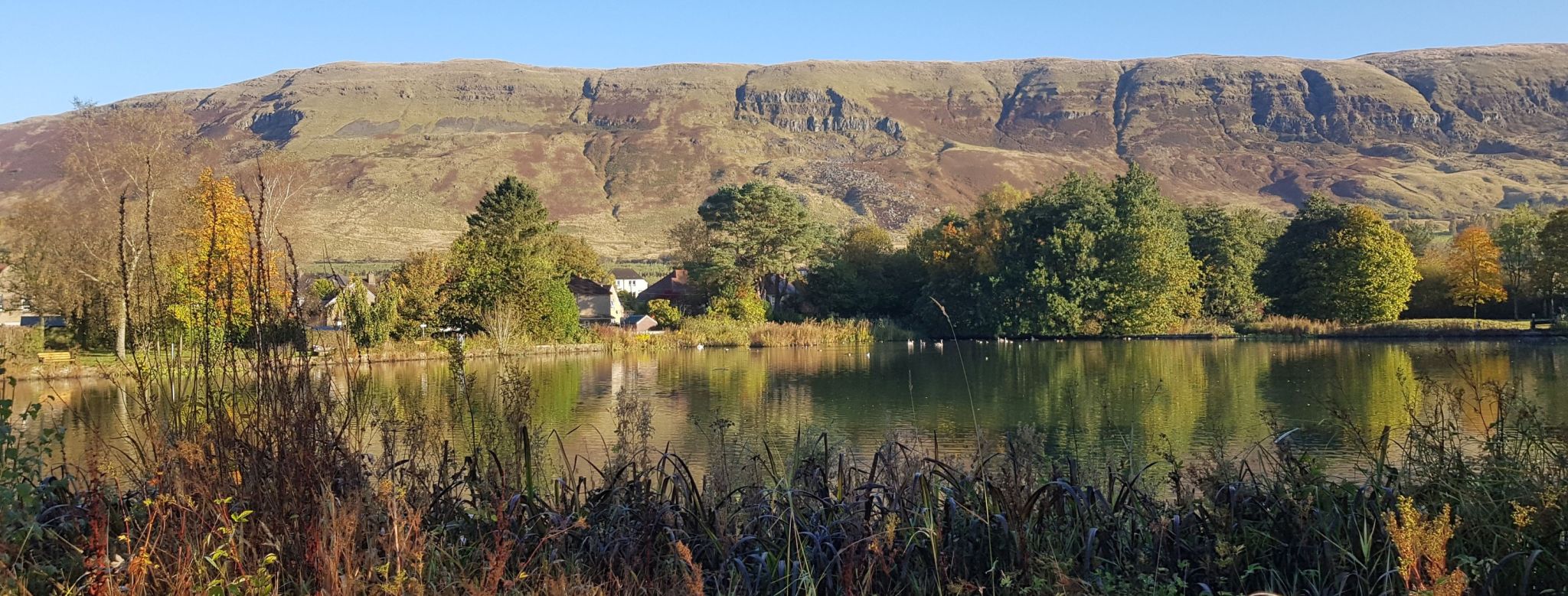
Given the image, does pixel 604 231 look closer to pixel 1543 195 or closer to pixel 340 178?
pixel 340 178

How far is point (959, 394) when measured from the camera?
21.8 m

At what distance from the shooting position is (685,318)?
49.7 m

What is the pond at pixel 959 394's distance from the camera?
9.00m

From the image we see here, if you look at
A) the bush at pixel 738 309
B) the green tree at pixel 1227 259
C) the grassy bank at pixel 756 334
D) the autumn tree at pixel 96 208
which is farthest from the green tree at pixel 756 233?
the autumn tree at pixel 96 208

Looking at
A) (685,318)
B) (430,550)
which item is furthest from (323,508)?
(685,318)

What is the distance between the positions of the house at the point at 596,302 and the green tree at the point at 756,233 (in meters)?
8.19

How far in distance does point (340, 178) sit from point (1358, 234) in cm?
15865

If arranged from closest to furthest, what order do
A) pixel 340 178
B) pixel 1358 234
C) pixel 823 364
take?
pixel 823 364, pixel 1358 234, pixel 340 178

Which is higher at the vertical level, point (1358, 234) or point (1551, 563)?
point (1358, 234)

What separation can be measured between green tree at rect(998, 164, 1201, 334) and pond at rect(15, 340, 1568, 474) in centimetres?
780

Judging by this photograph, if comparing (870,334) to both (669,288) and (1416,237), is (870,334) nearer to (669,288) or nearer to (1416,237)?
(669,288)

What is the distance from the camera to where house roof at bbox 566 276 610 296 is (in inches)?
2494

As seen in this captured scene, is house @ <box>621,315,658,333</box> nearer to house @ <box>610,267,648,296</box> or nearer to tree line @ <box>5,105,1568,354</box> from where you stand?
tree line @ <box>5,105,1568,354</box>

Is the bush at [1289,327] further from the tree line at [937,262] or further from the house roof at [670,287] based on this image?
the house roof at [670,287]
